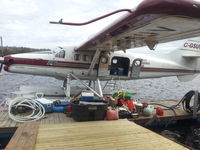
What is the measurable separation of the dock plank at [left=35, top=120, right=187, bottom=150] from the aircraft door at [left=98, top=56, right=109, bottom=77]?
418 centimetres

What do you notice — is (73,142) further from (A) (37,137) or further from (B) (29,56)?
(B) (29,56)

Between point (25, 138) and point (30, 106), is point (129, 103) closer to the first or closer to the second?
point (30, 106)

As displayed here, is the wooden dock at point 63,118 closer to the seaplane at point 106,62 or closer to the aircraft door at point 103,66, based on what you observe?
the seaplane at point 106,62

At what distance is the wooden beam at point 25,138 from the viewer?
8.91 ft

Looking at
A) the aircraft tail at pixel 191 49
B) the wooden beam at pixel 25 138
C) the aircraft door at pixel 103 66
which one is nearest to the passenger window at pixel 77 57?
the aircraft door at pixel 103 66

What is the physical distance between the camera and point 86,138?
10.3 feet

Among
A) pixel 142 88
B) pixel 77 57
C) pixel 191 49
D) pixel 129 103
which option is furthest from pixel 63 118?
pixel 142 88

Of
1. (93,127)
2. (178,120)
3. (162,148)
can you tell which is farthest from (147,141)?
(178,120)

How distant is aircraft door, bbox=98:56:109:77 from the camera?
7785 mm

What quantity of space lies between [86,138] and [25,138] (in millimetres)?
969

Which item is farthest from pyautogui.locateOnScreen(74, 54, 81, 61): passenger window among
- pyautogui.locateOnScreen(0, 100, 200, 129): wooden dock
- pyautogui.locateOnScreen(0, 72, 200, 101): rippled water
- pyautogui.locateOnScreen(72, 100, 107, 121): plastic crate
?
pyautogui.locateOnScreen(0, 72, 200, 101): rippled water

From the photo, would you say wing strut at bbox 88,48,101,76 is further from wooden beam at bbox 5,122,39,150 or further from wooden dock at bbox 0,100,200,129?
wooden beam at bbox 5,122,39,150

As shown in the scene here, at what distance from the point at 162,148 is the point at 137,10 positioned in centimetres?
204

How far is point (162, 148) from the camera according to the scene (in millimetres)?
2855
